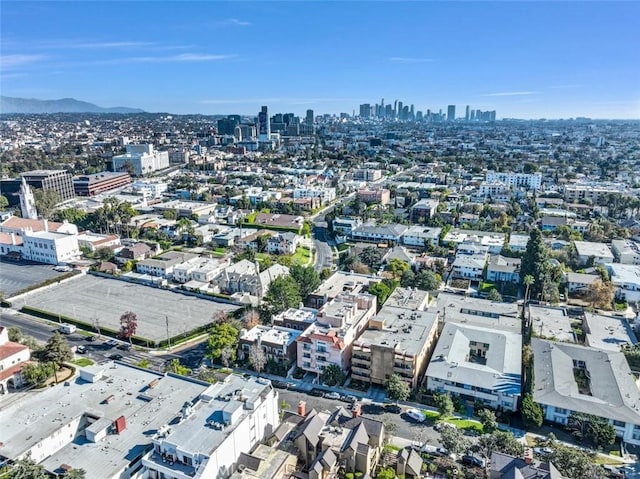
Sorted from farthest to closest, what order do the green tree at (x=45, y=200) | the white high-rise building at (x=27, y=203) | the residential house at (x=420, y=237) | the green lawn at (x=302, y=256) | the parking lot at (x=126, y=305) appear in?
the green tree at (x=45, y=200) < the white high-rise building at (x=27, y=203) < the residential house at (x=420, y=237) < the green lawn at (x=302, y=256) < the parking lot at (x=126, y=305)

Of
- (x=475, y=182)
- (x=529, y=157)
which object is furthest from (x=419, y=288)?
(x=529, y=157)

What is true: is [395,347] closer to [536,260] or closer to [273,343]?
[273,343]

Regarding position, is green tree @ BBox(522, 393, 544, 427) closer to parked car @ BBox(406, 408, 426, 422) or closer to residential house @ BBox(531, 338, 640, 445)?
residential house @ BBox(531, 338, 640, 445)

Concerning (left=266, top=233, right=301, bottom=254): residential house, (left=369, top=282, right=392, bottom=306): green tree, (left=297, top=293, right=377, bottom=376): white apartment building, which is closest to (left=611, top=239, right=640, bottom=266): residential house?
(left=369, top=282, right=392, bottom=306): green tree

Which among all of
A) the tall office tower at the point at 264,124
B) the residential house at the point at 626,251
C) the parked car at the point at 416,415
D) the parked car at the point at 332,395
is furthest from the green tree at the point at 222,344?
the tall office tower at the point at 264,124

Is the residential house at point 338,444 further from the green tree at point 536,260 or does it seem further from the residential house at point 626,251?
the residential house at point 626,251

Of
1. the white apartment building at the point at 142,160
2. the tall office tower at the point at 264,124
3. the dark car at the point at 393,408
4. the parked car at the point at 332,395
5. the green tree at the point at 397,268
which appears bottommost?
the parked car at the point at 332,395
